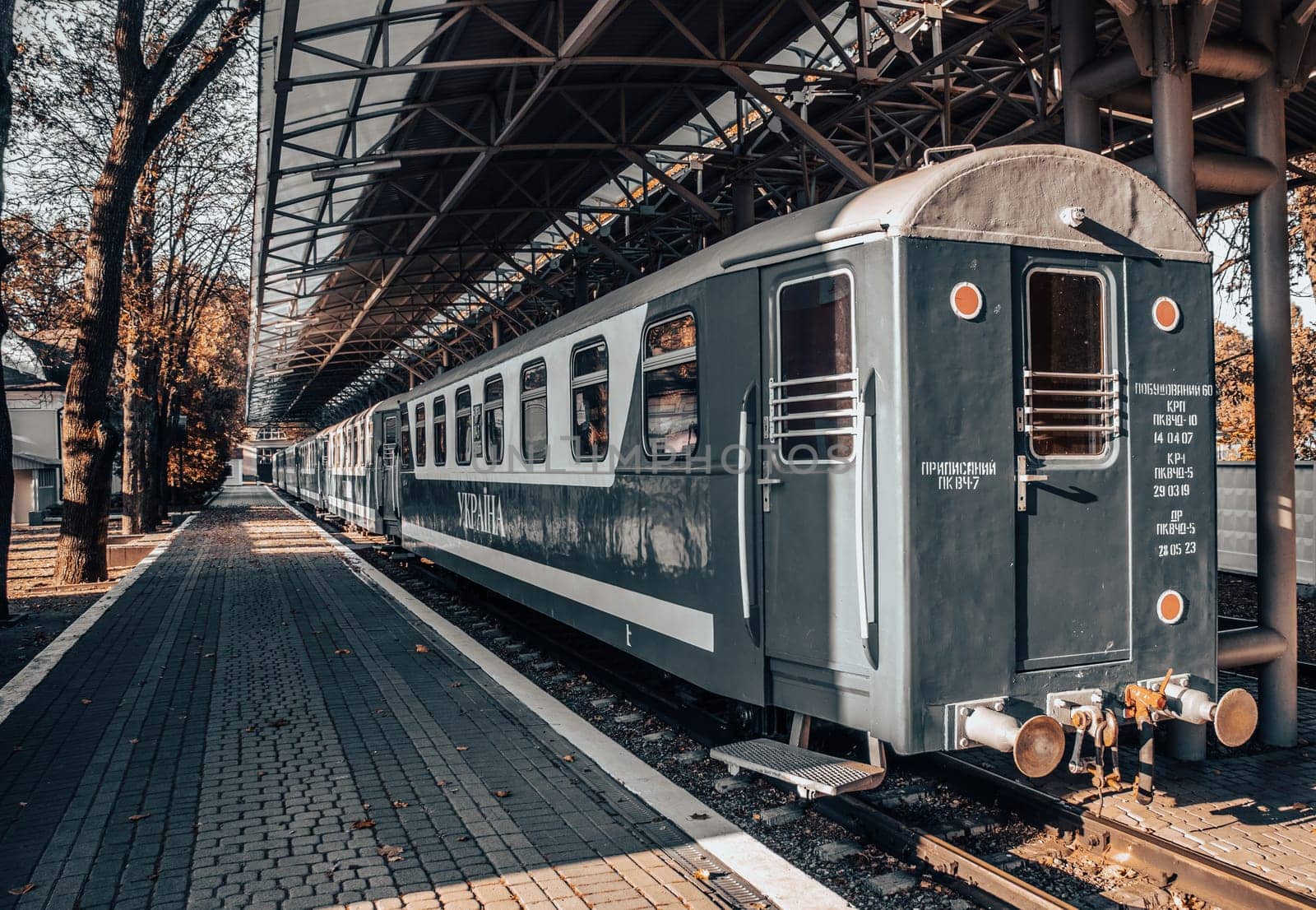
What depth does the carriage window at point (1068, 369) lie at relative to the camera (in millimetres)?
5293

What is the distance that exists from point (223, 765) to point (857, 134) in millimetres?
14652

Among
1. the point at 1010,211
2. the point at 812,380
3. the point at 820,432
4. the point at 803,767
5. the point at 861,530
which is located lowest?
the point at 803,767

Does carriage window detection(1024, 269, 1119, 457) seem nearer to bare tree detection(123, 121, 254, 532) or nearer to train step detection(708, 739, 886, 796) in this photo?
train step detection(708, 739, 886, 796)

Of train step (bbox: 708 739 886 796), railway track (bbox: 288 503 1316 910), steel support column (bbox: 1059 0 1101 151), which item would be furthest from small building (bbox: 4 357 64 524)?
steel support column (bbox: 1059 0 1101 151)

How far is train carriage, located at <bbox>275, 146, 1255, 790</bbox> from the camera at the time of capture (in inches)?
195

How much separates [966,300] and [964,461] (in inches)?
31.0

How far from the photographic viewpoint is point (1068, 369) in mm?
5395

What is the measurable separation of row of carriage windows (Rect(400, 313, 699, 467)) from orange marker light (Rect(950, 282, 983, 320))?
168 cm

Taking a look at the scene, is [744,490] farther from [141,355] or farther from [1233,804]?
[141,355]

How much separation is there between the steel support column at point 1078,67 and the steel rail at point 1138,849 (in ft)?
14.4

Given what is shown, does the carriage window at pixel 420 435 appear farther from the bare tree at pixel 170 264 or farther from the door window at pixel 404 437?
the bare tree at pixel 170 264

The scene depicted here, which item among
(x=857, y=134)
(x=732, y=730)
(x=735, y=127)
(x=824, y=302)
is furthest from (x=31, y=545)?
(x=824, y=302)

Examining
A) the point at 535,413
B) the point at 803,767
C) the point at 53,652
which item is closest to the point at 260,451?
the point at 53,652

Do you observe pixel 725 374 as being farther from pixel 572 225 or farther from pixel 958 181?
pixel 572 225
